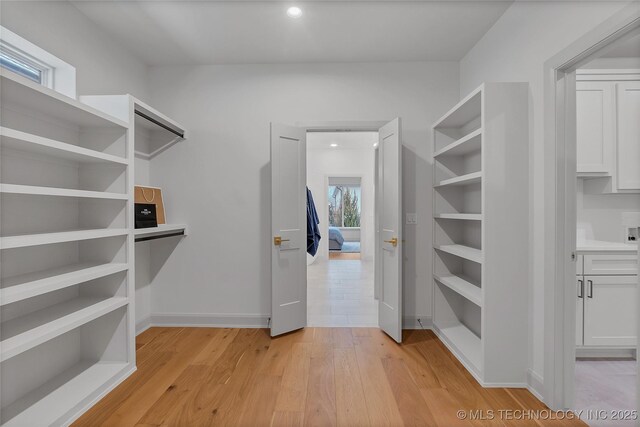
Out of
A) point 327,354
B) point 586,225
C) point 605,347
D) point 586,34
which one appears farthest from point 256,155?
point 605,347

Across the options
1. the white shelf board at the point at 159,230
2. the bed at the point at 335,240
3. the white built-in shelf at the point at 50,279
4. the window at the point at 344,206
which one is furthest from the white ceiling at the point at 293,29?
the window at the point at 344,206

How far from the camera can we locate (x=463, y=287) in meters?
2.47

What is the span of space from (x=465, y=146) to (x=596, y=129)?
107cm

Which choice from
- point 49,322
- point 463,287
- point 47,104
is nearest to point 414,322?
point 463,287

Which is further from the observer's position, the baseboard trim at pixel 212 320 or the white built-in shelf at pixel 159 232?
the baseboard trim at pixel 212 320

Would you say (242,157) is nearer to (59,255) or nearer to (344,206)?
(59,255)

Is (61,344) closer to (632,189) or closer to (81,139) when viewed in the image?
(81,139)

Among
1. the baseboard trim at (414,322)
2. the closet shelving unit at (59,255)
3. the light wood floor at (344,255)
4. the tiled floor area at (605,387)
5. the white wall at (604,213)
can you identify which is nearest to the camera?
the closet shelving unit at (59,255)

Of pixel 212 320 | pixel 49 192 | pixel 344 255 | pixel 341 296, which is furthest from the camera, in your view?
pixel 344 255

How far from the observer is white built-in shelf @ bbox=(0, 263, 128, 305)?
1429 mm

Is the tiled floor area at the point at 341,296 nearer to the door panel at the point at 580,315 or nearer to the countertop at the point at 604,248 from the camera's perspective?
Answer: the door panel at the point at 580,315

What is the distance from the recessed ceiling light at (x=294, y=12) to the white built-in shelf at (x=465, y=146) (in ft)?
5.33

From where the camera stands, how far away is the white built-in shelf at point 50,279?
4.69 ft

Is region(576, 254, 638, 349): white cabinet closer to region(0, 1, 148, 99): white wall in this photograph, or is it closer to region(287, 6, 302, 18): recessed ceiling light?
region(287, 6, 302, 18): recessed ceiling light
